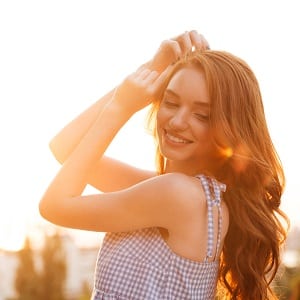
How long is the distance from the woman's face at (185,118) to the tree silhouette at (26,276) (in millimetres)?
15232

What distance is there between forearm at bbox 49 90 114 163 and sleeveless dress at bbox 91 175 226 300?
0.43 meters

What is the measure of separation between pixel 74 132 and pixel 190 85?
492 millimetres

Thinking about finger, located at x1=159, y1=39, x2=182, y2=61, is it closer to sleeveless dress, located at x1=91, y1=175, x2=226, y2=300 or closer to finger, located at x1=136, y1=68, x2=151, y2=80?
finger, located at x1=136, y1=68, x2=151, y2=80

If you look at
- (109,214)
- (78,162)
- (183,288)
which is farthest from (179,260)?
(78,162)

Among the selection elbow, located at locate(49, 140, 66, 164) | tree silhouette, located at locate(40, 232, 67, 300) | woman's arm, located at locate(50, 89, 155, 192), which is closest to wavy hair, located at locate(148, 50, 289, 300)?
woman's arm, located at locate(50, 89, 155, 192)

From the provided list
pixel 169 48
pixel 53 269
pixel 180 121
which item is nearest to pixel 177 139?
pixel 180 121

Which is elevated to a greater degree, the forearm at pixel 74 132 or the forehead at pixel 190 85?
the forehead at pixel 190 85

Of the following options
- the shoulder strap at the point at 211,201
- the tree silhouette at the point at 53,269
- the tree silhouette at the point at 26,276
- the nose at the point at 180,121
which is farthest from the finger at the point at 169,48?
the tree silhouette at the point at 26,276

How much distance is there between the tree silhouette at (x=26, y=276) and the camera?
17.5 metres

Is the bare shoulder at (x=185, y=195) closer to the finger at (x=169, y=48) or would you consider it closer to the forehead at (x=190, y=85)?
the forehead at (x=190, y=85)

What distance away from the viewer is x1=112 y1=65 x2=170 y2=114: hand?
258cm

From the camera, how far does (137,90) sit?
8.47 ft

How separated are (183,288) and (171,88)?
63 centimetres

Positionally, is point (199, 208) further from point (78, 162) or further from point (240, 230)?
point (78, 162)
